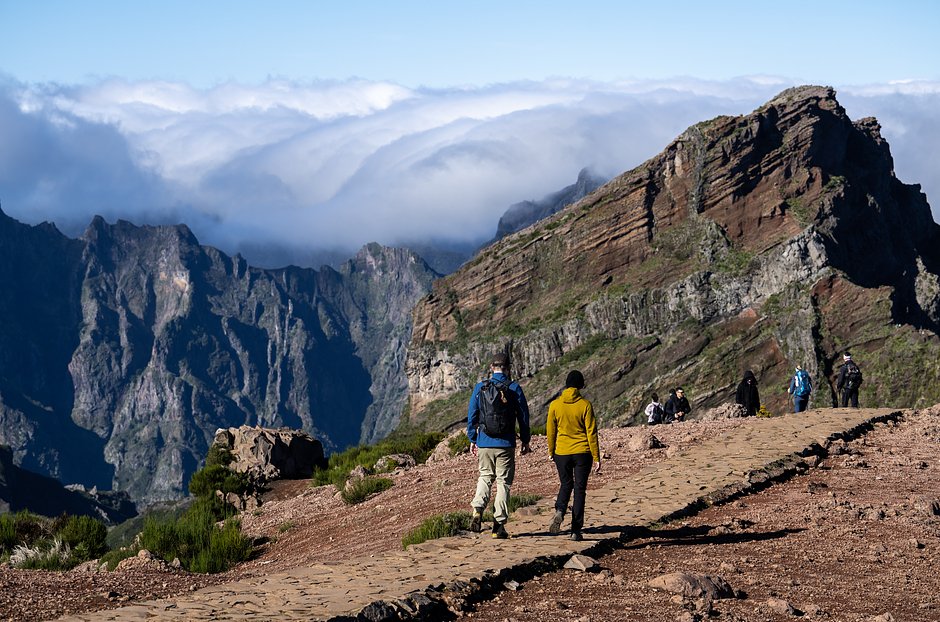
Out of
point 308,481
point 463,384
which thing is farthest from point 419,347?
point 308,481

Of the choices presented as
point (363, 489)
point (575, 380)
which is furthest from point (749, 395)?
point (575, 380)

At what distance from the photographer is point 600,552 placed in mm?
14078

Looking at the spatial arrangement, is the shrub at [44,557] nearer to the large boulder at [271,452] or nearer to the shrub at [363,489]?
the shrub at [363,489]

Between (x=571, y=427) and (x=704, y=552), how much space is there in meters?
2.28

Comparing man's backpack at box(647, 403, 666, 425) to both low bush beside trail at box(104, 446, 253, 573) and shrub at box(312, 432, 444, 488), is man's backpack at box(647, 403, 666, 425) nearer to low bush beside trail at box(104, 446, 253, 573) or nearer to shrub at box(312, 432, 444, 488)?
shrub at box(312, 432, 444, 488)

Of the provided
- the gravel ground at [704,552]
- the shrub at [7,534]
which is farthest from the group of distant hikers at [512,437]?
the shrub at [7,534]

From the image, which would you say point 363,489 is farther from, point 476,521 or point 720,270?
point 720,270

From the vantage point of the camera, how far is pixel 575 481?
1473cm

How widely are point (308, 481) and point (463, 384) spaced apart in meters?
146

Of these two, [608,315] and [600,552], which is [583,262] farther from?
[600,552]

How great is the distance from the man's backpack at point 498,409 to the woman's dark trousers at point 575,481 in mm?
795

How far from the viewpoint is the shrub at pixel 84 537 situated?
21219mm

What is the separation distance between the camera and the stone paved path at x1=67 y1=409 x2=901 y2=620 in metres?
11.0

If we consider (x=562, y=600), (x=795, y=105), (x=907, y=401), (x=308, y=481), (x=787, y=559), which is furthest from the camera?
(x=795, y=105)
